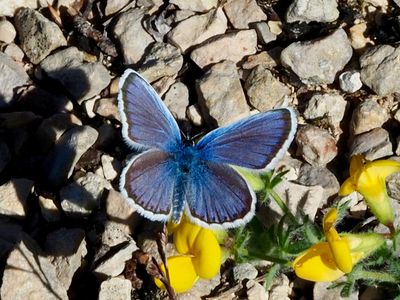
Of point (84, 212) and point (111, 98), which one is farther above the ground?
point (111, 98)

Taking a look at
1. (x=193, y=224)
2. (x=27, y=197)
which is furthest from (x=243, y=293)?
(x=27, y=197)

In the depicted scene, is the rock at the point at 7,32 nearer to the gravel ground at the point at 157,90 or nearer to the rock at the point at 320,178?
the gravel ground at the point at 157,90

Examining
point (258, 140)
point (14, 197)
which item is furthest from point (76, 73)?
point (258, 140)

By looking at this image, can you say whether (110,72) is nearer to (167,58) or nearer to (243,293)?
(167,58)

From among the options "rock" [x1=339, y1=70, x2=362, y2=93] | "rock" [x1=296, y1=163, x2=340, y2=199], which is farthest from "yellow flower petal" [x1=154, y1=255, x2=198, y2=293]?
"rock" [x1=339, y1=70, x2=362, y2=93]

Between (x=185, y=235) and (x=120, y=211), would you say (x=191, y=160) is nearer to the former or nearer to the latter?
(x=185, y=235)

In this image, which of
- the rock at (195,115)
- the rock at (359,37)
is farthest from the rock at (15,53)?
the rock at (359,37)
